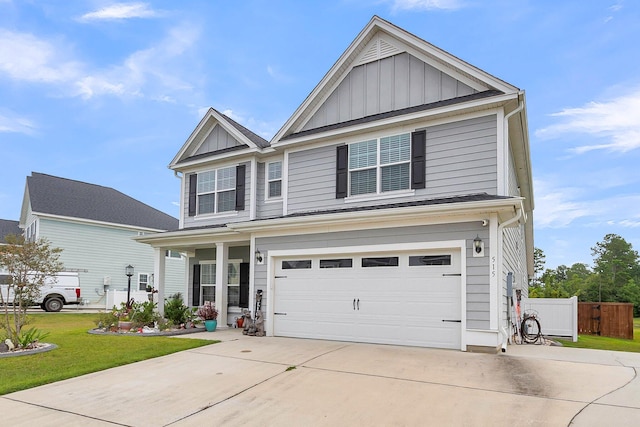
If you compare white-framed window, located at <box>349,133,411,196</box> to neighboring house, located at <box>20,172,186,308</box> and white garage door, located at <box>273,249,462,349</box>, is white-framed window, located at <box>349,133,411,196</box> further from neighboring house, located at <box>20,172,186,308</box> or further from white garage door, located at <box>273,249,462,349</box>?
neighboring house, located at <box>20,172,186,308</box>

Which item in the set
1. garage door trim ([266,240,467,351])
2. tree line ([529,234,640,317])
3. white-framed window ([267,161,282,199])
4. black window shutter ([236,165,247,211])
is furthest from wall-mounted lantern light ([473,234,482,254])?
tree line ([529,234,640,317])

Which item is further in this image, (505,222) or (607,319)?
(607,319)

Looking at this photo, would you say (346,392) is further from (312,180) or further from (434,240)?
(312,180)

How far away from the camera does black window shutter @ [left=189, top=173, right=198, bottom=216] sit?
49.2ft

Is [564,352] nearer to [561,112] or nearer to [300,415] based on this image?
[300,415]

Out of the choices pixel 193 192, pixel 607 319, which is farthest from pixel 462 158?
pixel 607 319

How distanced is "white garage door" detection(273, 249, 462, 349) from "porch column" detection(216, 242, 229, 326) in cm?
233

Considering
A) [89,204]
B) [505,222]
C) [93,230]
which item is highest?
[89,204]

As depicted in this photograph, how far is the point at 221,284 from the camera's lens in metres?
13.0

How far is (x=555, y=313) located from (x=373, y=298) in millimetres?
7746

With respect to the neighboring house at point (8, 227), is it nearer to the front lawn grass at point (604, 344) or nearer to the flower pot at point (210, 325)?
the flower pot at point (210, 325)

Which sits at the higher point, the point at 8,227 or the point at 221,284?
the point at 8,227

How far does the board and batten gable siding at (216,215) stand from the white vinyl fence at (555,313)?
9.21 meters

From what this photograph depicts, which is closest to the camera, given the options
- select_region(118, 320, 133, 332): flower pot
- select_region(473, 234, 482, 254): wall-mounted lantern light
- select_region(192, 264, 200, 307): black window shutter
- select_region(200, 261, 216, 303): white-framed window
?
select_region(473, 234, 482, 254): wall-mounted lantern light
